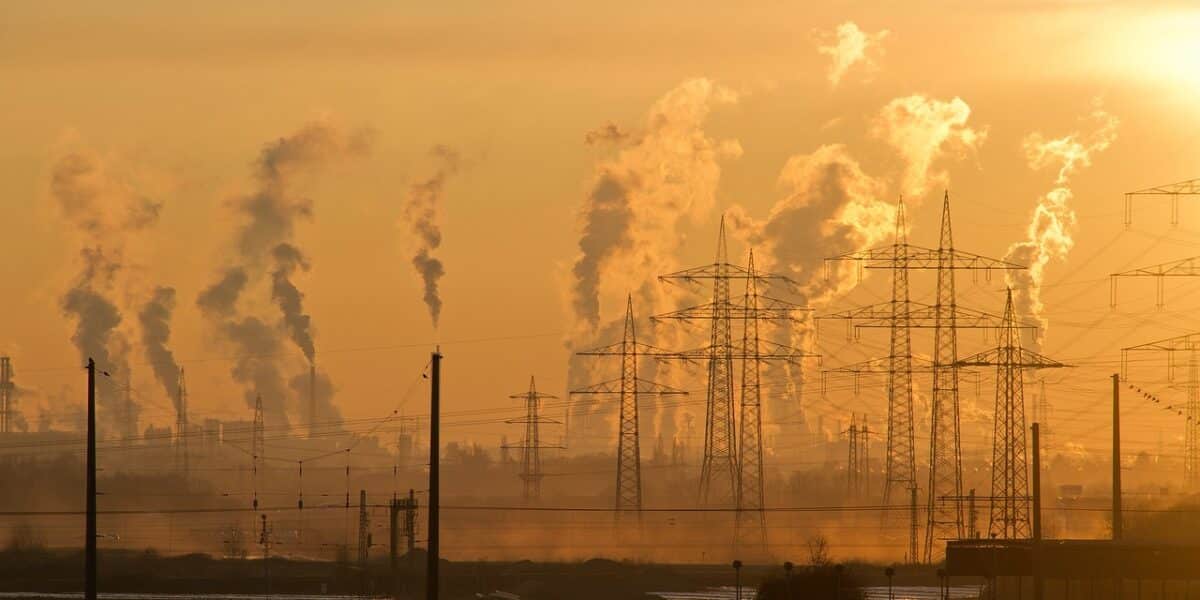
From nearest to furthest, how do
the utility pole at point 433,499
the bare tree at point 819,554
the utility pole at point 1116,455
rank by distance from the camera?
the utility pole at point 433,499, the utility pole at point 1116,455, the bare tree at point 819,554

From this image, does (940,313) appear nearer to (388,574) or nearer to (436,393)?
(388,574)

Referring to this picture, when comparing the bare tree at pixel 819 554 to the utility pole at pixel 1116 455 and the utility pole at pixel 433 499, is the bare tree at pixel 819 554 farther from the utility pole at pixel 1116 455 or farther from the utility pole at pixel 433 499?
the utility pole at pixel 433 499

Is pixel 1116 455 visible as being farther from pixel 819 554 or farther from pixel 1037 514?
pixel 819 554

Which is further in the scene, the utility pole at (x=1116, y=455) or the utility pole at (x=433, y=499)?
the utility pole at (x=1116, y=455)

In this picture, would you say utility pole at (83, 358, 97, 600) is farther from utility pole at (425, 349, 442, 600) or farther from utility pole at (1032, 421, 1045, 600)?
utility pole at (1032, 421, 1045, 600)

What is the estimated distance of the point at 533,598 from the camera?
341 feet

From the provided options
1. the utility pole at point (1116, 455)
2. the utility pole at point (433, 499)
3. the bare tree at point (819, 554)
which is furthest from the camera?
the bare tree at point (819, 554)

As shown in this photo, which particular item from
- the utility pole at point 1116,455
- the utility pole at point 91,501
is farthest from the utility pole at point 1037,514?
the utility pole at point 91,501

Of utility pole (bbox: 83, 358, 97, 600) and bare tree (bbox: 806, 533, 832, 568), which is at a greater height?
utility pole (bbox: 83, 358, 97, 600)

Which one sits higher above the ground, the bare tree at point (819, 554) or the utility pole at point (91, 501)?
the utility pole at point (91, 501)

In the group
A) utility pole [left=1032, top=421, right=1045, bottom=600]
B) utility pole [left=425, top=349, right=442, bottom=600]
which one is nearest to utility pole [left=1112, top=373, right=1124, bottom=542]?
utility pole [left=1032, top=421, right=1045, bottom=600]

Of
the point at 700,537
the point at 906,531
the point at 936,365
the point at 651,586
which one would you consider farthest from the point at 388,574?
the point at 906,531

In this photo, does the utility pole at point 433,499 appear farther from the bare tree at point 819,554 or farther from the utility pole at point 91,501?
the bare tree at point 819,554

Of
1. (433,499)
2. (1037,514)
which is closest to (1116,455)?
(1037,514)
